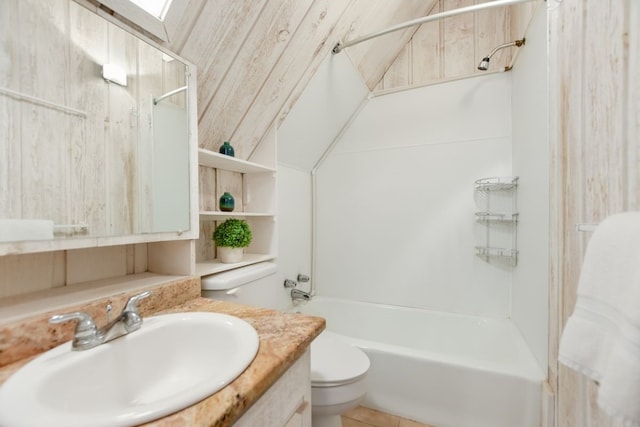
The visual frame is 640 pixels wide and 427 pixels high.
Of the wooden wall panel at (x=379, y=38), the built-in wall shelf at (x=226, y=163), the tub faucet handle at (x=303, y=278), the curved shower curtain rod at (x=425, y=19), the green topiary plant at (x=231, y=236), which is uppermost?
the wooden wall panel at (x=379, y=38)

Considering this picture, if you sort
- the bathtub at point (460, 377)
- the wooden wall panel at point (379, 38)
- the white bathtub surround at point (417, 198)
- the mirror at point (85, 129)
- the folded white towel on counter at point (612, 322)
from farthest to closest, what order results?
the white bathtub surround at point (417, 198)
the wooden wall panel at point (379, 38)
the bathtub at point (460, 377)
the mirror at point (85, 129)
the folded white towel on counter at point (612, 322)

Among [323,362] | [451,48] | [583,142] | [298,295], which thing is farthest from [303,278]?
[451,48]

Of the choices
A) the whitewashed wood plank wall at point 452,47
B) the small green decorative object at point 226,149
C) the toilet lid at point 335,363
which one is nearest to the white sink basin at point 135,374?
the toilet lid at point 335,363

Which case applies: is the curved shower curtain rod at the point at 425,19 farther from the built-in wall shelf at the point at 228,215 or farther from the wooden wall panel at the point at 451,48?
the built-in wall shelf at the point at 228,215

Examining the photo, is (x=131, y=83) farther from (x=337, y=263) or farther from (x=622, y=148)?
(x=337, y=263)

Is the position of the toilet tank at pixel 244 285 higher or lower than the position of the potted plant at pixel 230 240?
lower

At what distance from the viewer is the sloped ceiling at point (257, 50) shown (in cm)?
107

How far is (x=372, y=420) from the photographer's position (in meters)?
1.51

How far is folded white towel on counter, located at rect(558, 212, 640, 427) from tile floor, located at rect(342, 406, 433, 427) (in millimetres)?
1249

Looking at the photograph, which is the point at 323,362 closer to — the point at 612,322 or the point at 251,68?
the point at 612,322

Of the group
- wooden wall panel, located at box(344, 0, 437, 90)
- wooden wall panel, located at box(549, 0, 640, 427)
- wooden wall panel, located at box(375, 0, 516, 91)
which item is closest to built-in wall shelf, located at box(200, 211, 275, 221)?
wooden wall panel, located at box(344, 0, 437, 90)

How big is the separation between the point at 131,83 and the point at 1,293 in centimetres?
76

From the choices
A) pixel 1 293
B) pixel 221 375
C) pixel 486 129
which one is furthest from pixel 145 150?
pixel 486 129

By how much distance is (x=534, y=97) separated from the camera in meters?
1.36
